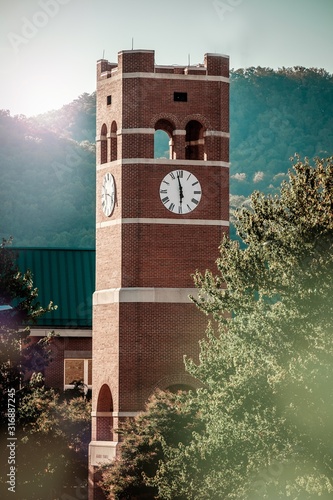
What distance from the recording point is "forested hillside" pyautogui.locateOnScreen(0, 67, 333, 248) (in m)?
111

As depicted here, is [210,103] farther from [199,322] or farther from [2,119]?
[2,119]

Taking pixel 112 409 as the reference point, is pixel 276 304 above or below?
above

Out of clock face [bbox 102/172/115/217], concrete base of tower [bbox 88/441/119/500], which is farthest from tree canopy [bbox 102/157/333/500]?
clock face [bbox 102/172/115/217]

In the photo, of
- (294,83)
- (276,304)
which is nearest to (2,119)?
(294,83)

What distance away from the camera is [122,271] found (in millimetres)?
51594

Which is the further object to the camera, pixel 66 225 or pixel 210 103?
pixel 66 225

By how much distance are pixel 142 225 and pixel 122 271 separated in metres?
1.87

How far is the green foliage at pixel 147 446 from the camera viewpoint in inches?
1794

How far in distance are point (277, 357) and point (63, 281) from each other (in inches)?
1340

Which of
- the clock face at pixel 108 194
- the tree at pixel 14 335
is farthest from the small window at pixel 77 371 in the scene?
the tree at pixel 14 335

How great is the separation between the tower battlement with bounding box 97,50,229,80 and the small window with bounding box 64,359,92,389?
1954cm

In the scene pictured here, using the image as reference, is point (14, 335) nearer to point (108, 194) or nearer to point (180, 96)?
point (108, 194)

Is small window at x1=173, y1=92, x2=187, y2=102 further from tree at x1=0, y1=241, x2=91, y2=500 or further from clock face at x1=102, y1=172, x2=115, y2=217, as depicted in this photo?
tree at x1=0, y1=241, x2=91, y2=500

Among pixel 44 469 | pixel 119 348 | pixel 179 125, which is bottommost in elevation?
pixel 44 469
